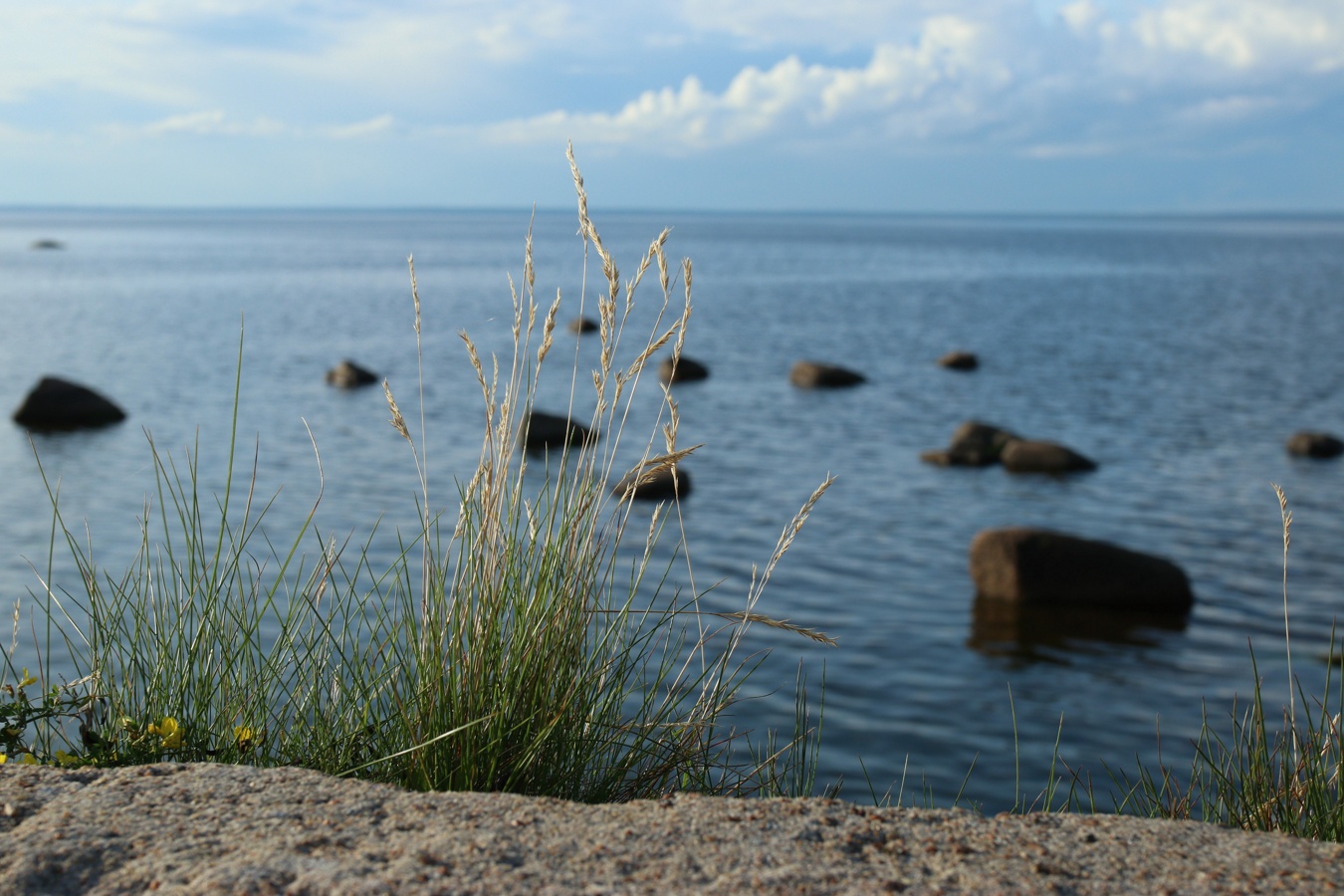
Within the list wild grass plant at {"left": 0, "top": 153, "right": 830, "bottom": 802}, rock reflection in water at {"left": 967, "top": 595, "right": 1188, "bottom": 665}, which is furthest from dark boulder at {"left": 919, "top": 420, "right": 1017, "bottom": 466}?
wild grass plant at {"left": 0, "top": 153, "right": 830, "bottom": 802}

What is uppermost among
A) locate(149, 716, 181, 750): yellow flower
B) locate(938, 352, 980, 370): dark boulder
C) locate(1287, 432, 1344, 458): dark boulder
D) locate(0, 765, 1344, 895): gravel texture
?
locate(0, 765, 1344, 895): gravel texture

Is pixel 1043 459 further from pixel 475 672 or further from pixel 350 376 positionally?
pixel 475 672

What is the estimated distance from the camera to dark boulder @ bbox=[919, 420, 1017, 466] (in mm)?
17391

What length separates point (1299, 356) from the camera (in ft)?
108

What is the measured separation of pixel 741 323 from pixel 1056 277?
4368 cm

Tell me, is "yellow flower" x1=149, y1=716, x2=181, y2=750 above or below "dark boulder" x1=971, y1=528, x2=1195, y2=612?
above

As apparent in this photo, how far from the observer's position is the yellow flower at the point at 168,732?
2.74m

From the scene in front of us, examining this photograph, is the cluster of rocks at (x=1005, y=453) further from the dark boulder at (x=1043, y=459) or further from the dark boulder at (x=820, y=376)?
the dark boulder at (x=820, y=376)

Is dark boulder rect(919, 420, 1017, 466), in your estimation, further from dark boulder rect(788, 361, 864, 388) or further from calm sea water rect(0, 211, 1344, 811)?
dark boulder rect(788, 361, 864, 388)

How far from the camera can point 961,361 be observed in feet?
100

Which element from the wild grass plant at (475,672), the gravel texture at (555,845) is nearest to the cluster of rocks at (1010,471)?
the wild grass plant at (475,672)

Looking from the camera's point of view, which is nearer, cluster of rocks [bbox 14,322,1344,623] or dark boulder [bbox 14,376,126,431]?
cluster of rocks [bbox 14,322,1344,623]

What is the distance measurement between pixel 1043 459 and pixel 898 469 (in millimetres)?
2080

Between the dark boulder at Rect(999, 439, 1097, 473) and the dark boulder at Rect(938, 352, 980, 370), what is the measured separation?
13665mm
